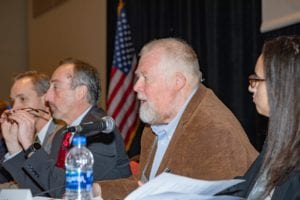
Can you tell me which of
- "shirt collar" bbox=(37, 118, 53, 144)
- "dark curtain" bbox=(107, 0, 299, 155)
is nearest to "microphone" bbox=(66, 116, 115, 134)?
"shirt collar" bbox=(37, 118, 53, 144)

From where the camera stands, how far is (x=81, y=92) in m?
2.66

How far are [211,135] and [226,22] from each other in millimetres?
2197

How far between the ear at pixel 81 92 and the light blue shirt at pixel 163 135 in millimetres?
638

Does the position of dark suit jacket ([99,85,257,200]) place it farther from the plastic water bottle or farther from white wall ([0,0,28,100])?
white wall ([0,0,28,100])

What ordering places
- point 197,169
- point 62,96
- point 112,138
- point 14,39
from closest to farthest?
point 197,169, point 112,138, point 62,96, point 14,39

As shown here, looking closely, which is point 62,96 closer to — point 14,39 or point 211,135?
point 211,135

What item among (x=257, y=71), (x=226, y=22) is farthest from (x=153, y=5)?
(x=257, y=71)

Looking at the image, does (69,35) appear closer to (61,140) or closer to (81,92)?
(81,92)

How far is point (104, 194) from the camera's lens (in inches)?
75.6

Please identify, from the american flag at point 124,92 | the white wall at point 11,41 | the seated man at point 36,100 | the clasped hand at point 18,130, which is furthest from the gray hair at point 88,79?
the white wall at point 11,41

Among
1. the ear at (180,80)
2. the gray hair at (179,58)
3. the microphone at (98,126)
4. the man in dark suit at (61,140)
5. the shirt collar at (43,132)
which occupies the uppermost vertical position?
the gray hair at (179,58)

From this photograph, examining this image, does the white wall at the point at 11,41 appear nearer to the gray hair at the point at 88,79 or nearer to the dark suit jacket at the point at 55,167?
the gray hair at the point at 88,79

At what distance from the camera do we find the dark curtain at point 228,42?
3576 millimetres

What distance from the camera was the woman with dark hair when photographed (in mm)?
1355
